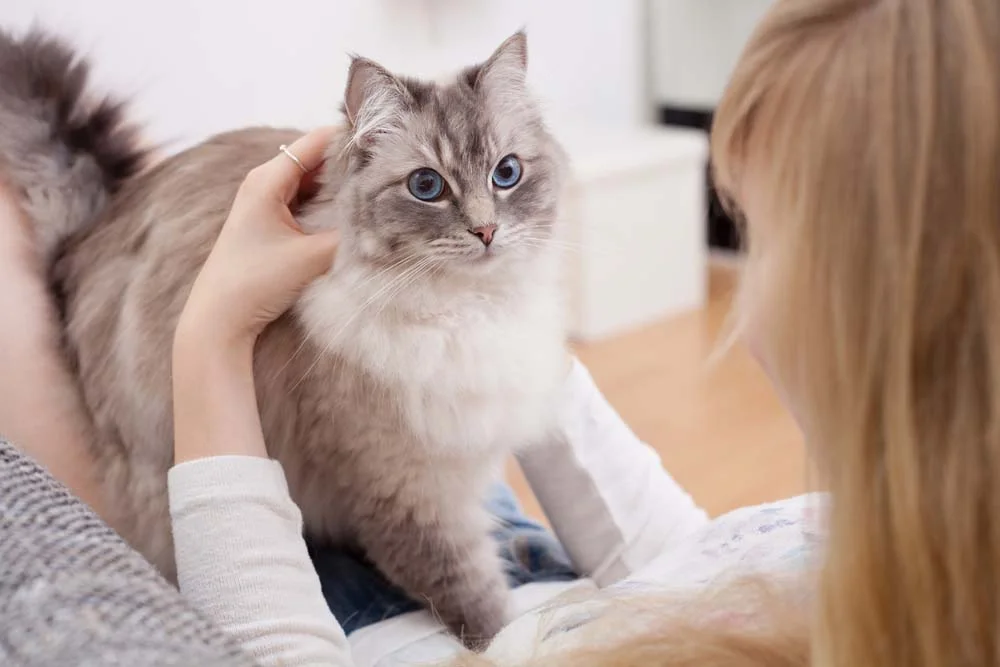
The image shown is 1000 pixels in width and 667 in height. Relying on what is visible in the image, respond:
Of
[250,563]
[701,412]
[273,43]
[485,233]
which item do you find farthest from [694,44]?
[250,563]

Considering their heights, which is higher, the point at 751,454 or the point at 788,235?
the point at 788,235

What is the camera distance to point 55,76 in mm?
1162

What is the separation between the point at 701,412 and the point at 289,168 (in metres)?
1.89

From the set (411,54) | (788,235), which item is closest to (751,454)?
(411,54)

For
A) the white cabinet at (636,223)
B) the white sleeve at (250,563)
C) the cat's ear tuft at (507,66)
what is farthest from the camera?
the white cabinet at (636,223)

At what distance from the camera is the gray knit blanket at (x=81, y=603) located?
1.92ft

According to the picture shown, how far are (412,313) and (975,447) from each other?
661 millimetres

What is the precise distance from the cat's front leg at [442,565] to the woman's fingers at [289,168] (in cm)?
38

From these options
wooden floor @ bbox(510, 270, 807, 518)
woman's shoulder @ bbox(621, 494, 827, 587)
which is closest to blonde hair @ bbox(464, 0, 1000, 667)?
woman's shoulder @ bbox(621, 494, 827, 587)

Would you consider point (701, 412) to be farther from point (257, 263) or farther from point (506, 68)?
point (257, 263)

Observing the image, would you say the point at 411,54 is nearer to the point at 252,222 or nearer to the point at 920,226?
the point at 252,222

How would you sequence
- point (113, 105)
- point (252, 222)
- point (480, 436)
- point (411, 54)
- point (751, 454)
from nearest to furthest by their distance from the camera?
point (252, 222) → point (480, 436) → point (113, 105) → point (751, 454) → point (411, 54)

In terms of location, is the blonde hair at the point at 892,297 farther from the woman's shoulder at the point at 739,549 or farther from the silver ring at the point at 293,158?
the silver ring at the point at 293,158

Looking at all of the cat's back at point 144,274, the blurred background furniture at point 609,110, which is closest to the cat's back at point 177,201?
the cat's back at point 144,274
